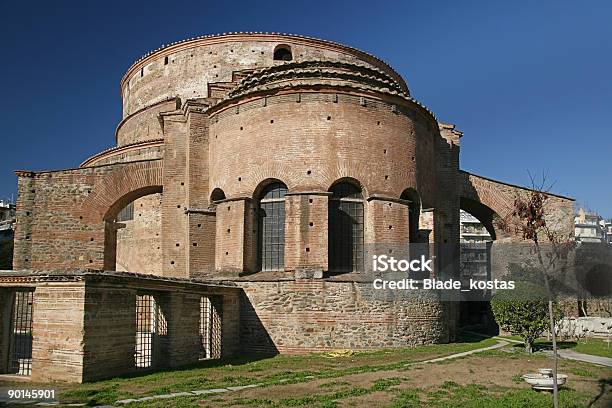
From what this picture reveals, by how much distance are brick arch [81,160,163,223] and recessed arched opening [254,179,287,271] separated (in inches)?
189

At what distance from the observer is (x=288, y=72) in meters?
19.2

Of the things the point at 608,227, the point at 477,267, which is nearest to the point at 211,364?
the point at 477,267

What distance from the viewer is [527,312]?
55.7ft

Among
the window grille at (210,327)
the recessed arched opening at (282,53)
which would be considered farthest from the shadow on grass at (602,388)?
the recessed arched opening at (282,53)

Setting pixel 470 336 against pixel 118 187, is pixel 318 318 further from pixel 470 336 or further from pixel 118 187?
→ pixel 118 187

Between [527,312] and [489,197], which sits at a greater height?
[489,197]

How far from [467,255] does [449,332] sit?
500 inches

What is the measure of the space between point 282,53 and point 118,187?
11.3 metres

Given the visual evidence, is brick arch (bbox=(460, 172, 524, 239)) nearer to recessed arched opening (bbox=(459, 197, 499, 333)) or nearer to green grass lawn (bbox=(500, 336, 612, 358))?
recessed arched opening (bbox=(459, 197, 499, 333))

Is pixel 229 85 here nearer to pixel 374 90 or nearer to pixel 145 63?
pixel 374 90

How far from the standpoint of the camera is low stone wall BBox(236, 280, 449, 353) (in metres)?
17.1

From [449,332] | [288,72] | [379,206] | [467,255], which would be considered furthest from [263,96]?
[467,255]

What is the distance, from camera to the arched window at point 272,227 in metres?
18.7

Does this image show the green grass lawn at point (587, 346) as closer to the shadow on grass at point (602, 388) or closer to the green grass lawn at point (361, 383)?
the green grass lawn at point (361, 383)
